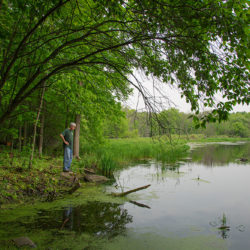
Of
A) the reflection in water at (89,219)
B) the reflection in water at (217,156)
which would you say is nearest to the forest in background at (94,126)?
the reflection in water at (89,219)

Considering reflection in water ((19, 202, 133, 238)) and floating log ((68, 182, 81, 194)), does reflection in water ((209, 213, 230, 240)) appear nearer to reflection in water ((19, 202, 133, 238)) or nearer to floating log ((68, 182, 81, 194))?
reflection in water ((19, 202, 133, 238))

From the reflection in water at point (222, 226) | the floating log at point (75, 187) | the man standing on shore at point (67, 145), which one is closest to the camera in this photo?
the reflection in water at point (222, 226)

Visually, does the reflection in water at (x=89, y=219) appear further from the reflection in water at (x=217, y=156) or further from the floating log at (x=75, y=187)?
the reflection in water at (x=217, y=156)

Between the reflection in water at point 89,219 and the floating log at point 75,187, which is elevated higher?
the floating log at point 75,187

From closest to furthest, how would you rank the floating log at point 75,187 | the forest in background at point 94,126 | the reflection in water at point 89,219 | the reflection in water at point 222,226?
the forest in background at point 94,126
the reflection in water at point 89,219
the reflection in water at point 222,226
the floating log at point 75,187

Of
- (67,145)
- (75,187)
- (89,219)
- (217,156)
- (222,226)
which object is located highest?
(67,145)

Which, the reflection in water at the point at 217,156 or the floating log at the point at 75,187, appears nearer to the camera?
the floating log at the point at 75,187

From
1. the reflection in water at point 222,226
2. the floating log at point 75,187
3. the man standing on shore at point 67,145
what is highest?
the man standing on shore at point 67,145

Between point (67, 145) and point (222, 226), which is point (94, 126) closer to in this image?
point (67, 145)

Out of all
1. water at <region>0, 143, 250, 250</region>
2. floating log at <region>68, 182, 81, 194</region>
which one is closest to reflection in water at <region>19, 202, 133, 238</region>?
water at <region>0, 143, 250, 250</region>

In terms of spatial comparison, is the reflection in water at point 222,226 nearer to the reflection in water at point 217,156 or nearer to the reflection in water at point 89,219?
the reflection in water at point 89,219

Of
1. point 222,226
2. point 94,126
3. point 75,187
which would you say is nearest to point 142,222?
point 222,226

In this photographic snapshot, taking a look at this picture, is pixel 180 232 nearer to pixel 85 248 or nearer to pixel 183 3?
pixel 85 248

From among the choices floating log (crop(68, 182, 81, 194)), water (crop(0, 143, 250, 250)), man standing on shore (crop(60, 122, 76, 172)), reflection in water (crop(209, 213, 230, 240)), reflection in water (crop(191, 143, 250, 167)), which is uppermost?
man standing on shore (crop(60, 122, 76, 172))
